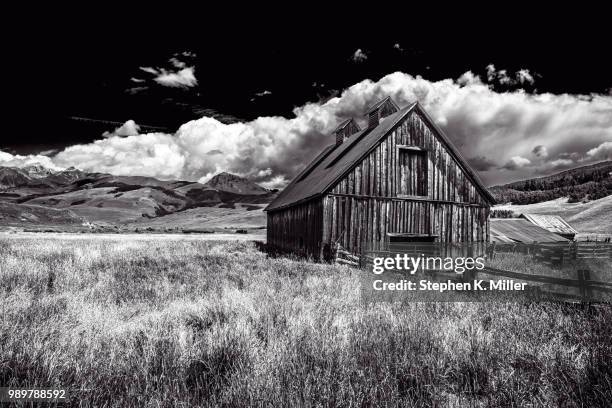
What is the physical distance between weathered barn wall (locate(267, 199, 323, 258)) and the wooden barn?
45 mm

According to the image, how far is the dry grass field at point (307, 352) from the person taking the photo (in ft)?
9.80

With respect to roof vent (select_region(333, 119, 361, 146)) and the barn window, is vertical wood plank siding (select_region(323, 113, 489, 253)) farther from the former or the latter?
roof vent (select_region(333, 119, 361, 146))

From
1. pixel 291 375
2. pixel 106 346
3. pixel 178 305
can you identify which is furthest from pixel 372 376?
pixel 178 305

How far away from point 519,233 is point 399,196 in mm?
20196

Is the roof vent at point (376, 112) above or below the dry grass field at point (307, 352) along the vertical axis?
above

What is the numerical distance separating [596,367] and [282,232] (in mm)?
19050

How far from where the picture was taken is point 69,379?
309 cm

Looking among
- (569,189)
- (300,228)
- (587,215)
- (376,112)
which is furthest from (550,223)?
(569,189)

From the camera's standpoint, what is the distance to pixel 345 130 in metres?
24.7

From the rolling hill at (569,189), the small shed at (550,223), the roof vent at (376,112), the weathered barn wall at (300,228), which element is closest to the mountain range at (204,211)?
the rolling hill at (569,189)

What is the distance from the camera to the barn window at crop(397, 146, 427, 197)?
15.8 meters

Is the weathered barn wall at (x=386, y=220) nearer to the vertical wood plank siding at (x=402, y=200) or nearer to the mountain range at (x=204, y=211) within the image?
the vertical wood plank siding at (x=402, y=200)

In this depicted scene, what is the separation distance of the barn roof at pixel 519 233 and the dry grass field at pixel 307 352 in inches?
1029

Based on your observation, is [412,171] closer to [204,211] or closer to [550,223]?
[550,223]
